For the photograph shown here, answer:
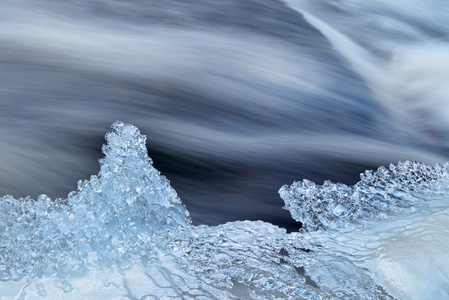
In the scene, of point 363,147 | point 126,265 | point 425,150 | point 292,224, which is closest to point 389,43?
point 425,150

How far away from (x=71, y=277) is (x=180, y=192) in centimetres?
70

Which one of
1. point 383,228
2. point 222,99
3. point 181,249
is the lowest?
point 181,249

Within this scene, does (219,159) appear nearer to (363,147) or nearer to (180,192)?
(180,192)

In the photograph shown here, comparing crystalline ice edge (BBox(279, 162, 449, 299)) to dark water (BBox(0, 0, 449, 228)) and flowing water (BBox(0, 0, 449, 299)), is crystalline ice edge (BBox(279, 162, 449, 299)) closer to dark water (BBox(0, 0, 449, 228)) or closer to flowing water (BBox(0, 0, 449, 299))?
flowing water (BBox(0, 0, 449, 299))

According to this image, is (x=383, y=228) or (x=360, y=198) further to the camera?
(x=360, y=198)

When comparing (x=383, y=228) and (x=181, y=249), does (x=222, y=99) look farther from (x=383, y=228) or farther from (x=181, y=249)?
(x=181, y=249)

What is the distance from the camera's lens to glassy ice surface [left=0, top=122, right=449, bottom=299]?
1619 mm

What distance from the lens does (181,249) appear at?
1.75 m

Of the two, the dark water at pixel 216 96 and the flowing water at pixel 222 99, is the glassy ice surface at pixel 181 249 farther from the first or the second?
the dark water at pixel 216 96

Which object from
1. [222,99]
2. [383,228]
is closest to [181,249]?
[383,228]

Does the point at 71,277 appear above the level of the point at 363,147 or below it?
below

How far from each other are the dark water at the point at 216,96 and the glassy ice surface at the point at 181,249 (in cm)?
27

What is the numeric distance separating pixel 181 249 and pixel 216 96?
1.33 meters

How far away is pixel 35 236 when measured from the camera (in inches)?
66.3
